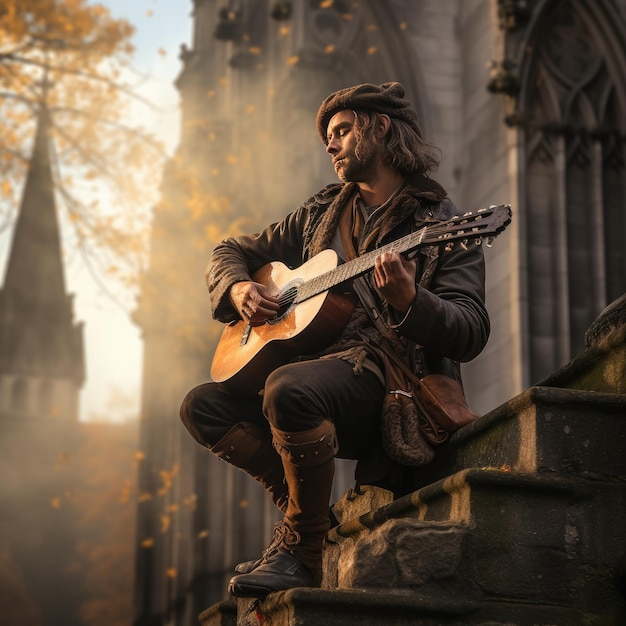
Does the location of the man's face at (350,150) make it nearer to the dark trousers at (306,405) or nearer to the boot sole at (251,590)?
the dark trousers at (306,405)

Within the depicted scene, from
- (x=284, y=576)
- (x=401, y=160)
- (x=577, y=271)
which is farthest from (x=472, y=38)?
(x=284, y=576)

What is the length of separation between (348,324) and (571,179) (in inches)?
301

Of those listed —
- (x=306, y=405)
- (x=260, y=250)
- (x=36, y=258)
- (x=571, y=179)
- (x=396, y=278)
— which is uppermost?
(x=36, y=258)

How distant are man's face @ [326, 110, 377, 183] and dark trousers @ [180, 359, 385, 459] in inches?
29.1

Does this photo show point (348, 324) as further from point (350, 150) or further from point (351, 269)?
point (350, 150)

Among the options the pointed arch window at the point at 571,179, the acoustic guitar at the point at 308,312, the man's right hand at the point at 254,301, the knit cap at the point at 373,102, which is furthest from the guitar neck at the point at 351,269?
the pointed arch window at the point at 571,179

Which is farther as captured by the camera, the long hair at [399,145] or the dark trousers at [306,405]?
the long hair at [399,145]

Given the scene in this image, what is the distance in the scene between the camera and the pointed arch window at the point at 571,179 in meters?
11.4

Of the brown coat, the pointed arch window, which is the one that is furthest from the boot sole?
the pointed arch window

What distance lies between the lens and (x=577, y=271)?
11602 millimetres

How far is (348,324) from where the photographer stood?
4551 millimetres

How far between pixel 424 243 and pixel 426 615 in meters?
1.14

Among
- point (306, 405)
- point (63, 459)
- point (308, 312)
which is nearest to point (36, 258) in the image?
point (63, 459)

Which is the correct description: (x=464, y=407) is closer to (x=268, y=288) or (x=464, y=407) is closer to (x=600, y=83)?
(x=268, y=288)
